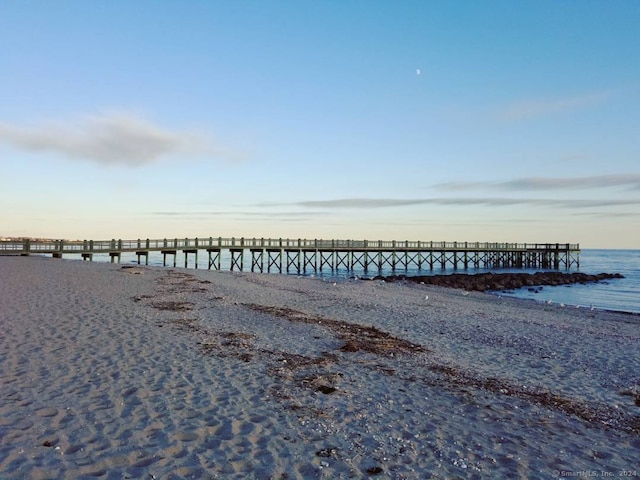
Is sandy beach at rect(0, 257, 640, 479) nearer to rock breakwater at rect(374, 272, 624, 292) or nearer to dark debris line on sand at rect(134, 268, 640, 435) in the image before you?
dark debris line on sand at rect(134, 268, 640, 435)

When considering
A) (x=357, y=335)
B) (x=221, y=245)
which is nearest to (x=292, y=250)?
(x=221, y=245)

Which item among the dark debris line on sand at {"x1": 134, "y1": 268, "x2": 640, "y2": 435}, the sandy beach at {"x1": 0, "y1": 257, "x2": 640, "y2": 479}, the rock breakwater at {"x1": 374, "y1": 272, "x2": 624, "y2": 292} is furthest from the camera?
the rock breakwater at {"x1": 374, "y1": 272, "x2": 624, "y2": 292}

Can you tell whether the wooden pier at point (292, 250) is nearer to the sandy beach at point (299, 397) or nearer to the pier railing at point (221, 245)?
the pier railing at point (221, 245)

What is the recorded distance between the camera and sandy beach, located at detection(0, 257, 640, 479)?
4.94m

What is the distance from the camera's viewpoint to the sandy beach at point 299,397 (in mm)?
4938

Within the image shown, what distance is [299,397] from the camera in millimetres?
6934

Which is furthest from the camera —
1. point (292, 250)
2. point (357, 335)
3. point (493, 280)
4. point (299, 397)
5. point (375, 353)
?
point (292, 250)

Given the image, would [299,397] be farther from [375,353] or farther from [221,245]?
[221,245]

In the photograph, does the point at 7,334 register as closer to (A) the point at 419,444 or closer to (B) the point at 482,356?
(A) the point at 419,444

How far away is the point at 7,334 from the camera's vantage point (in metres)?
10.0

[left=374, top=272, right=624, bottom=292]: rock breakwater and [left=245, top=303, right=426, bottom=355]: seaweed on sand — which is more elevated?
[left=245, top=303, right=426, bottom=355]: seaweed on sand

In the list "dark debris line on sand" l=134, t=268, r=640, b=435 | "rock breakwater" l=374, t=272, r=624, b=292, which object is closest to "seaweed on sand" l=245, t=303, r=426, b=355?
"dark debris line on sand" l=134, t=268, r=640, b=435

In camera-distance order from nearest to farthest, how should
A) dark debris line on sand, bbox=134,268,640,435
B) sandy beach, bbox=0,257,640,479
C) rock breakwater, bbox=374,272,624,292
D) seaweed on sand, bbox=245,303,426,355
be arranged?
1. sandy beach, bbox=0,257,640,479
2. dark debris line on sand, bbox=134,268,640,435
3. seaweed on sand, bbox=245,303,426,355
4. rock breakwater, bbox=374,272,624,292

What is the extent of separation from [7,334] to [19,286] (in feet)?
30.5
